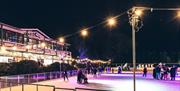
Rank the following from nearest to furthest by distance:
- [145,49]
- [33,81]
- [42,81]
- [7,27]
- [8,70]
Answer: [33,81]
[42,81]
[8,70]
[7,27]
[145,49]

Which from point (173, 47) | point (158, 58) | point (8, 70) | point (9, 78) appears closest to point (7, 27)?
point (8, 70)

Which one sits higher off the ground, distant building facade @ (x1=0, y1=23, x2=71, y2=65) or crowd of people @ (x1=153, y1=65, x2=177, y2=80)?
distant building facade @ (x1=0, y1=23, x2=71, y2=65)

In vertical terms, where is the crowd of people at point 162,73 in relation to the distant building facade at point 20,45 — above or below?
below

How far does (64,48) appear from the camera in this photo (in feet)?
343

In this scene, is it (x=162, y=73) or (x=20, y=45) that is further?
(x=20, y=45)

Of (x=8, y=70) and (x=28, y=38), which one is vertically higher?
(x=28, y=38)

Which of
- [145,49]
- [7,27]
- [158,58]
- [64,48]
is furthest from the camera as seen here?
[64,48]

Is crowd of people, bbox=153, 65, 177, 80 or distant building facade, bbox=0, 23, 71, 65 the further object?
distant building facade, bbox=0, 23, 71, 65

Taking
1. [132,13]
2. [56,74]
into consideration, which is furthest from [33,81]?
[132,13]

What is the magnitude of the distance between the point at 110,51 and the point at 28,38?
131 ft

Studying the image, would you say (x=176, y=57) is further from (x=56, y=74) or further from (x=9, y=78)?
(x=9, y=78)

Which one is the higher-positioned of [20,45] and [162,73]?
[20,45]

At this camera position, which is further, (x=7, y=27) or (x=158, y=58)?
(x=158, y=58)

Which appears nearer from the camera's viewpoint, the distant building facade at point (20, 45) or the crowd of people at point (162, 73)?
the crowd of people at point (162, 73)
